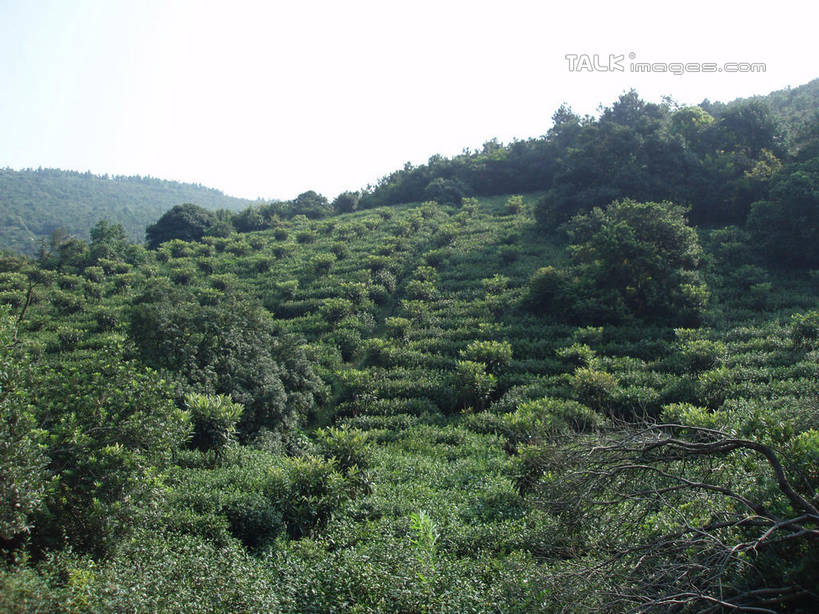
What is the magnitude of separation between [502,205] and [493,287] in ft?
57.9

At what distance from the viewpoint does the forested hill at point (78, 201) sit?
285ft

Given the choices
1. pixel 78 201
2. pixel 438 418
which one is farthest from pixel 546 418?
pixel 78 201

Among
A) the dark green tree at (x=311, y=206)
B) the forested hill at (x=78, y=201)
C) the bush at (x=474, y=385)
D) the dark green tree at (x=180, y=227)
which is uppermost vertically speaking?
the forested hill at (x=78, y=201)

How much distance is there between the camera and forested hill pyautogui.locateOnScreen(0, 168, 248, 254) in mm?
86750

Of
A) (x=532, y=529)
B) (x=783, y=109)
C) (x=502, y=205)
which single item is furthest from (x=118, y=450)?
(x=783, y=109)

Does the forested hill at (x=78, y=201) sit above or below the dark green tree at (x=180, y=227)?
above

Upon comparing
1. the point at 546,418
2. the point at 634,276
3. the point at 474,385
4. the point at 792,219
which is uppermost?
the point at 792,219

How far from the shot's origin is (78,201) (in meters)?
124

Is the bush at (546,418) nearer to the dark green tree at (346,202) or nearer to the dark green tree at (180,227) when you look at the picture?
the dark green tree at (180,227)

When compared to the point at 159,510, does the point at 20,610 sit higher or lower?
higher

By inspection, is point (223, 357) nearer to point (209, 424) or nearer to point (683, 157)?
point (209, 424)

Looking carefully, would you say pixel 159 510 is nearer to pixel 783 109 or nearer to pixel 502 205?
pixel 502 205

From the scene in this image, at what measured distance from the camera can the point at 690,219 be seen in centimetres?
2839

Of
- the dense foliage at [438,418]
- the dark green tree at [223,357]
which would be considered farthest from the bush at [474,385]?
the dark green tree at [223,357]
